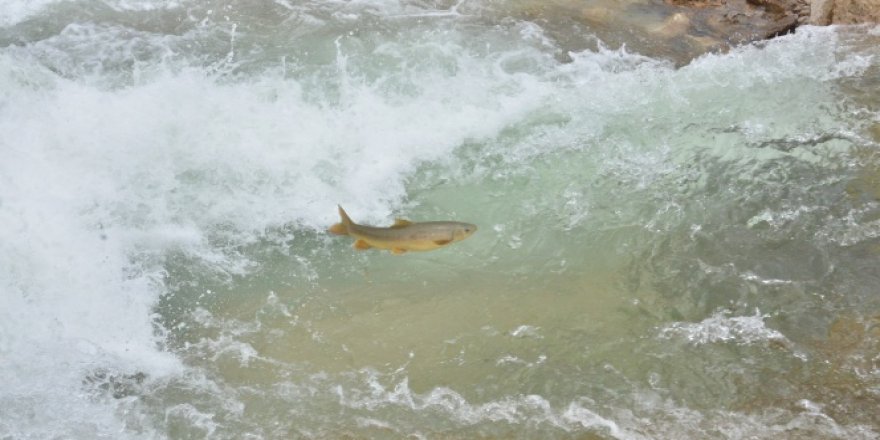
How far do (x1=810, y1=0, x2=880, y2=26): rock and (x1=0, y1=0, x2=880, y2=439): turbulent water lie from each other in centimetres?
32

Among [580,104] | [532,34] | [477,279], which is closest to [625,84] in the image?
[580,104]

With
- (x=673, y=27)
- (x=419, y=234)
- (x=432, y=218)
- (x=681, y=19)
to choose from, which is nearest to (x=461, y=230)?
(x=419, y=234)

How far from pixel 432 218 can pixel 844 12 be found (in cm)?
455

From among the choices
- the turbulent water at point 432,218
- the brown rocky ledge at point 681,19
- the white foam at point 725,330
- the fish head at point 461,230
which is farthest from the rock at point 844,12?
the fish head at point 461,230

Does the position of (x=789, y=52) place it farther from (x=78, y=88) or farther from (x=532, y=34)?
(x=78, y=88)

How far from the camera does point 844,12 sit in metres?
7.70

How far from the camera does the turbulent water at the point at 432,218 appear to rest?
4215 millimetres

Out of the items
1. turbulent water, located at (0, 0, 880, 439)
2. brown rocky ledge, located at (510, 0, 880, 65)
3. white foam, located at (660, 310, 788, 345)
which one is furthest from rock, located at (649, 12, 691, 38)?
white foam, located at (660, 310, 788, 345)

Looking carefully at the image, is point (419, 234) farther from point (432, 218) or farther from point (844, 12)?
point (844, 12)

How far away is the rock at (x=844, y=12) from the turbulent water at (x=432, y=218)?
0.32 meters

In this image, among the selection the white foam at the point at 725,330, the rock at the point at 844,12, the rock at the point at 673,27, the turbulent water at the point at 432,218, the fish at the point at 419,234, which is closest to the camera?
the fish at the point at 419,234

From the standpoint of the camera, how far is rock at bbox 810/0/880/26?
7.61 meters

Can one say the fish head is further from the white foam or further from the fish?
the white foam

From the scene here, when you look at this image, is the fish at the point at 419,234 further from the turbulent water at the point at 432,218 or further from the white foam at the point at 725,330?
the white foam at the point at 725,330
